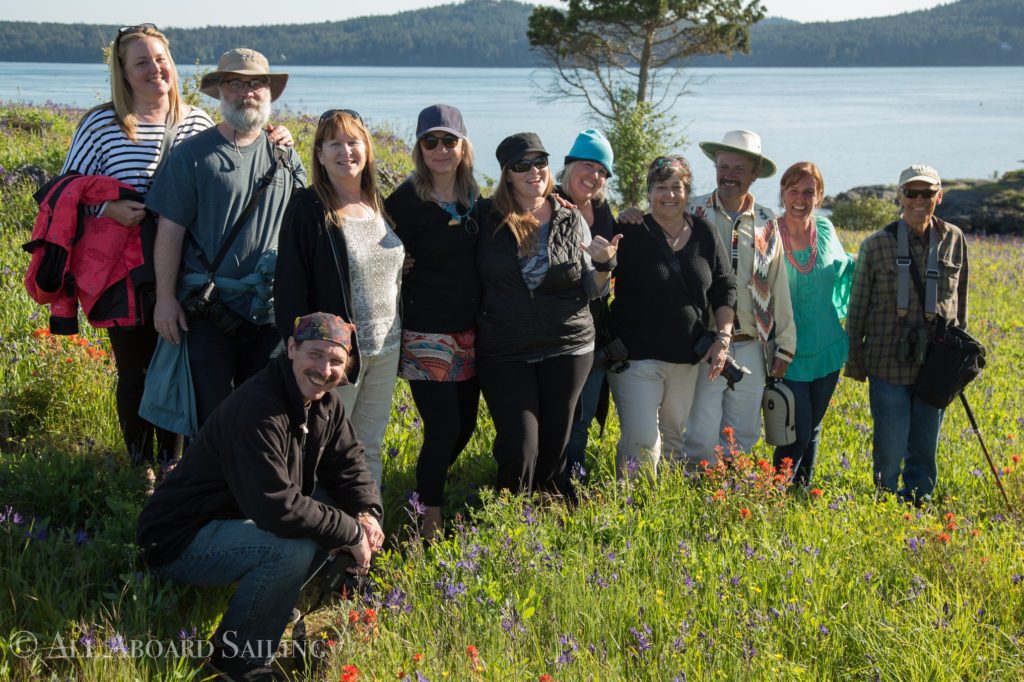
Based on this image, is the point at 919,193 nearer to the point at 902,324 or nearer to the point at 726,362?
the point at 902,324

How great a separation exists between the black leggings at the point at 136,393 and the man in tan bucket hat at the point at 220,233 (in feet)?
1.12

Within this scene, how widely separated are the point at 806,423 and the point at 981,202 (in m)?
31.4

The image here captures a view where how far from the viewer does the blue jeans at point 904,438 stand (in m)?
5.27

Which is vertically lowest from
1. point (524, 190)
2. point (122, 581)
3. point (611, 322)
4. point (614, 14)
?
point (122, 581)

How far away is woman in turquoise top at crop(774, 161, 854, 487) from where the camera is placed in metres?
5.27

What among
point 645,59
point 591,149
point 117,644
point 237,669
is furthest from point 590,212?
point 645,59

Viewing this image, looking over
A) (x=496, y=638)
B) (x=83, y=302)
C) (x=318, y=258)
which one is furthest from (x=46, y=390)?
(x=496, y=638)

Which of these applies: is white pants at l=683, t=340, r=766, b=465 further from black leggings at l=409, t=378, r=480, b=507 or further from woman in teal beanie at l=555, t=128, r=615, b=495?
black leggings at l=409, t=378, r=480, b=507

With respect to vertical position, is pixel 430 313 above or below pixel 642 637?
above

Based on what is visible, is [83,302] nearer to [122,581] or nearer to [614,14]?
[122,581]

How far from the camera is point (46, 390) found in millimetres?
5480

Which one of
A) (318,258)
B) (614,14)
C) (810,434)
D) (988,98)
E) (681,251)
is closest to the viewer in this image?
(318,258)

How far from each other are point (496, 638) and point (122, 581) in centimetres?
166

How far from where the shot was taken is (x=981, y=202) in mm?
32531
